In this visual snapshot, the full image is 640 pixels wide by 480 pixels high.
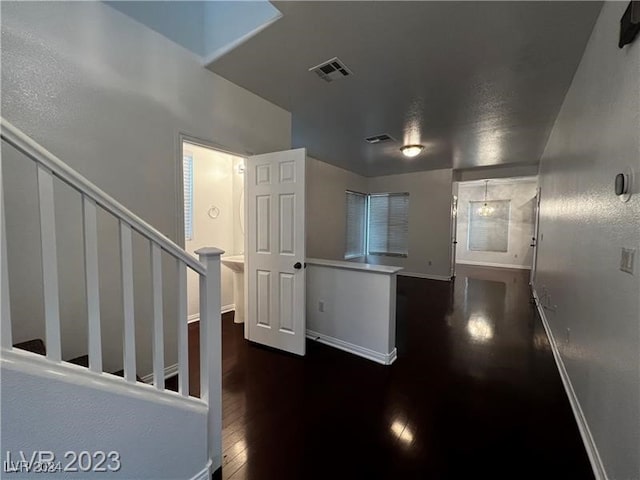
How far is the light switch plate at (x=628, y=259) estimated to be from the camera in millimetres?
1177

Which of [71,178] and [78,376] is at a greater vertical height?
[71,178]

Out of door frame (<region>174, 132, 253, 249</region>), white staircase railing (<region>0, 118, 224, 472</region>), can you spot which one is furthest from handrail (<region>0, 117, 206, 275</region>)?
door frame (<region>174, 132, 253, 249</region>)

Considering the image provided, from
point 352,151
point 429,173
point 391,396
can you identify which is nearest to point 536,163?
point 429,173

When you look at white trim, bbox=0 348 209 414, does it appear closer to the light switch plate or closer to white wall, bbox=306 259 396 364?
white wall, bbox=306 259 396 364

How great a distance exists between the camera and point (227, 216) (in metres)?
4.09

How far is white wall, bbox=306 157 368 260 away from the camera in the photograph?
5285mm

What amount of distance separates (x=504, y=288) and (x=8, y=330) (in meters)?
6.74

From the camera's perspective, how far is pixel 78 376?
3.11 ft

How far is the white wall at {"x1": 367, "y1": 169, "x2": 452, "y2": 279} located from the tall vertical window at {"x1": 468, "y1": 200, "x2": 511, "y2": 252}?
11.2 ft

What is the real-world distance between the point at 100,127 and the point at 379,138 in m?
3.39

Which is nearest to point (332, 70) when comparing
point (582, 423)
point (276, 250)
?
point (276, 250)

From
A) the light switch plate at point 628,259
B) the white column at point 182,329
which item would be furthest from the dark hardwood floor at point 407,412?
the light switch plate at point 628,259

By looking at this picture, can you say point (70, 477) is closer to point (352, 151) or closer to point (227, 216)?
point (227, 216)

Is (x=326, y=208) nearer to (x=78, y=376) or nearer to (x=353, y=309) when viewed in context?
(x=353, y=309)
